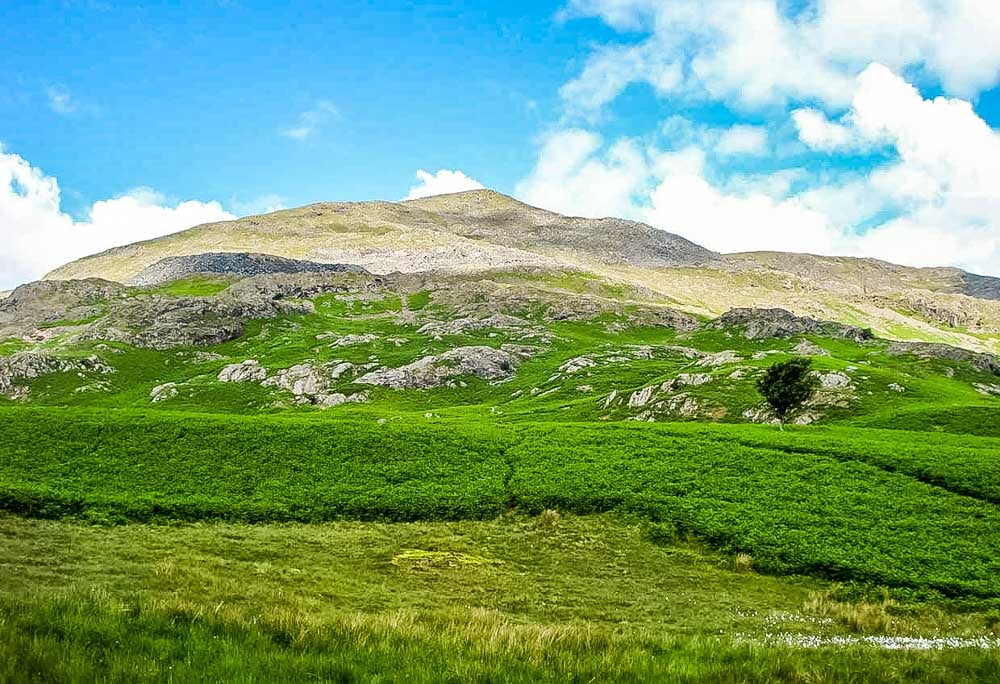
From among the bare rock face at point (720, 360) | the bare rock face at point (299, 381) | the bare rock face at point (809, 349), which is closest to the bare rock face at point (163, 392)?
the bare rock face at point (299, 381)

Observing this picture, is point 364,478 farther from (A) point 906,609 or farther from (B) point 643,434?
(A) point 906,609

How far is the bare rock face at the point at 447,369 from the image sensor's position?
134500 mm

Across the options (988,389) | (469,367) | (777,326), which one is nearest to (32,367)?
(469,367)

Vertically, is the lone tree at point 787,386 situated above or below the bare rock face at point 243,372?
below

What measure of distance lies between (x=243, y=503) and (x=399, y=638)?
1120 inches

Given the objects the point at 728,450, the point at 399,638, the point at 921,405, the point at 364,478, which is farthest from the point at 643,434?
the point at 921,405

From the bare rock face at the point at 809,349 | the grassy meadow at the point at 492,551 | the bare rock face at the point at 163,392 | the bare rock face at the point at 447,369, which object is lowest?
the grassy meadow at the point at 492,551

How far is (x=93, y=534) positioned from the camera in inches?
1173

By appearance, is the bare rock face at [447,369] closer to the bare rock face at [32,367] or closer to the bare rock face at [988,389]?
the bare rock face at [32,367]

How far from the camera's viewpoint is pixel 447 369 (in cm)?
14038

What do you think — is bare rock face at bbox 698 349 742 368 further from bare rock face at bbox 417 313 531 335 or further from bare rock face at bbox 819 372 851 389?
bare rock face at bbox 417 313 531 335

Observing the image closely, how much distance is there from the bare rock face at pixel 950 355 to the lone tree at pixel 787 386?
77.8m

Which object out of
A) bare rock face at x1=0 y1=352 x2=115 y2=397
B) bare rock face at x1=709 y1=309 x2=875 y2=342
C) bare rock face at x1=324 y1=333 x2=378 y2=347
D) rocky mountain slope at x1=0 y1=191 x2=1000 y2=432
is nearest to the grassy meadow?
rocky mountain slope at x1=0 y1=191 x2=1000 y2=432

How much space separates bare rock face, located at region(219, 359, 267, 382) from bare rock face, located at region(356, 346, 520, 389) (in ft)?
70.0
